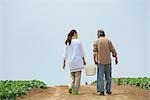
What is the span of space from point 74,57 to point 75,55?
2.5 inches

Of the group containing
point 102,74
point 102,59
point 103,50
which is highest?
point 103,50

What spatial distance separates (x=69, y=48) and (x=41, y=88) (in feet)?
9.44

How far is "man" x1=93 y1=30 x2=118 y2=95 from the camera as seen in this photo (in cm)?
1266

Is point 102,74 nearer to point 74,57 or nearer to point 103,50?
point 103,50

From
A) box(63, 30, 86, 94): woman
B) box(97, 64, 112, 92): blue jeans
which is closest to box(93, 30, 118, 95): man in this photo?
box(97, 64, 112, 92): blue jeans

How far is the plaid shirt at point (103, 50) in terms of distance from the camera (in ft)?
41.6

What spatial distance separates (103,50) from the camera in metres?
12.7

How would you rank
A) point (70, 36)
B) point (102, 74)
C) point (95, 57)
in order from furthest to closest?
point (70, 36) < point (95, 57) < point (102, 74)

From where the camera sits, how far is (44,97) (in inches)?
485

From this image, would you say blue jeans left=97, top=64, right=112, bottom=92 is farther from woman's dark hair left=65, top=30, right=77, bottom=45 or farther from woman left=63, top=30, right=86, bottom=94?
woman's dark hair left=65, top=30, right=77, bottom=45

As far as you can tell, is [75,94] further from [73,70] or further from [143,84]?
[143,84]

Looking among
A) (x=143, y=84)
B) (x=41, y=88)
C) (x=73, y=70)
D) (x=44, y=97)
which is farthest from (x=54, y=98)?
(x=143, y=84)

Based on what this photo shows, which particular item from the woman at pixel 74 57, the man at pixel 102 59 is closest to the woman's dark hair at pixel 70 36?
the woman at pixel 74 57

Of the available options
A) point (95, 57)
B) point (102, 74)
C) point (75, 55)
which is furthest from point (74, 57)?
point (102, 74)
